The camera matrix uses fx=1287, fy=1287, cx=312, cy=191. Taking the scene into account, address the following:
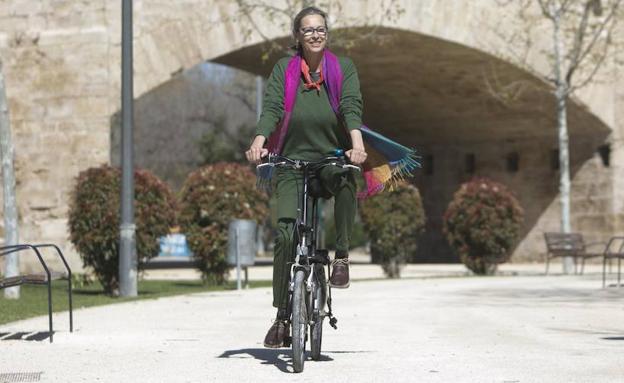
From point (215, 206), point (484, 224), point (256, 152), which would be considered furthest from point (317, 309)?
point (484, 224)

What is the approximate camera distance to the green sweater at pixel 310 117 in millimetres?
7176

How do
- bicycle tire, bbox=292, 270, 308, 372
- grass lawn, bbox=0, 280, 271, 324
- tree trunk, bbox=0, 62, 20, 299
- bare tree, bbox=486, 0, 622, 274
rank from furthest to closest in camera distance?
bare tree, bbox=486, 0, 622, 274 → tree trunk, bbox=0, 62, 20, 299 → grass lawn, bbox=0, 280, 271, 324 → bicycle tire, bbox=292, 270, 308, 372

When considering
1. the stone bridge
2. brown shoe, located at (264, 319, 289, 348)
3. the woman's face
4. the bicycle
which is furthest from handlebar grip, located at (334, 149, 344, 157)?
the stone bridge

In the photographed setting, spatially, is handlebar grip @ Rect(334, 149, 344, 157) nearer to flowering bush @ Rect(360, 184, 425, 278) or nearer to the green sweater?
the green sweater

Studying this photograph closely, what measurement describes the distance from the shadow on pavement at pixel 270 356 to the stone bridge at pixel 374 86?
12.9 meters

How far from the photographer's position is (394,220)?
2075cm

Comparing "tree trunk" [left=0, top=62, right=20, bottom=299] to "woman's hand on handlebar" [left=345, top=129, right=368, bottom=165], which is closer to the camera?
"woman's hand on handlebar" [left=345, top=129, right=368, bottom=165]

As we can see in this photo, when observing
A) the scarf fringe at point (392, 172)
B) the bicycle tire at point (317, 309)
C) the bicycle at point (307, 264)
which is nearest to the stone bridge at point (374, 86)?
the scarf fringe at point (392, 172)

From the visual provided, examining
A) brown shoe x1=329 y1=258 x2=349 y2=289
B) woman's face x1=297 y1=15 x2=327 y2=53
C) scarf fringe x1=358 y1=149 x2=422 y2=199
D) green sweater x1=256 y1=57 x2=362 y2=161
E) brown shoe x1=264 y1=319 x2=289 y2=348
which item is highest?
woman's face x1=297 y1=15 x2=327 y2=53

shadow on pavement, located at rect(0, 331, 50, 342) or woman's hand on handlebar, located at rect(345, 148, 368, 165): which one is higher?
woman's hand on handlebar, located at rect(345, 148, 368, 165)

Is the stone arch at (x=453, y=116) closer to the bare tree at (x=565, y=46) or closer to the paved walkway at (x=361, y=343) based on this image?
the bare tree at (x=565, y=46)

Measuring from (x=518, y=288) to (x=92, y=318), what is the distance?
22.0ft

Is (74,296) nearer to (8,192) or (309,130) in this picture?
(8,192)

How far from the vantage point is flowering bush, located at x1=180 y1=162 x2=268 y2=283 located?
17844 millimetres
